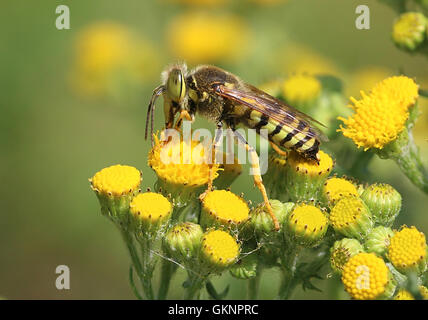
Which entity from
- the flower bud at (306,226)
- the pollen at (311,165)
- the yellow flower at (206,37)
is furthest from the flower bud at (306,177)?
the yellow flower at (206,37)

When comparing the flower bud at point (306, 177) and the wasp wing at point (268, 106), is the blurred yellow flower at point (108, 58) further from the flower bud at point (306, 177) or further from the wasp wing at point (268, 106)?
the flower bud at point (306, 177)

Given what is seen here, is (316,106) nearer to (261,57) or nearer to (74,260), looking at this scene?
(261,57)

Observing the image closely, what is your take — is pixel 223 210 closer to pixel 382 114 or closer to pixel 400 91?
pixel 382 114

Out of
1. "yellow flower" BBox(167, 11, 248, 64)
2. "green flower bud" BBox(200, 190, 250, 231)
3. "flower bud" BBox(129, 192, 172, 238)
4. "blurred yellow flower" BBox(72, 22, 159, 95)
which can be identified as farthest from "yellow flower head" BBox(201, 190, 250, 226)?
"yellow flower" BBox(167, 11, 248, 64)

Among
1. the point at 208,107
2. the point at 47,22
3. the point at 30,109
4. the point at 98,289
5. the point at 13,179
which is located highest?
the point at 47,22

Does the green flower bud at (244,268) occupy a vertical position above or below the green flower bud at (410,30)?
below

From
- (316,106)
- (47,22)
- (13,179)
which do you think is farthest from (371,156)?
(47,22)
